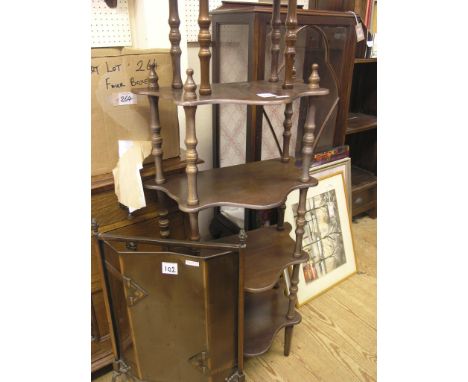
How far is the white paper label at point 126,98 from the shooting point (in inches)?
44.3

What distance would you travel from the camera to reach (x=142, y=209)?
130 cm

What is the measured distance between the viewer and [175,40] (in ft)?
3.62

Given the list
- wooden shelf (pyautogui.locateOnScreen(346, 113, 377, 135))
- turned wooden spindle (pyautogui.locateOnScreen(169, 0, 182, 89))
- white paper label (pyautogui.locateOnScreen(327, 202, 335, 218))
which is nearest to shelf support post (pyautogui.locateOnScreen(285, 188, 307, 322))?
turned wooden spindle (pyautogui.locateOnScreen(169, 0, 182, 89))

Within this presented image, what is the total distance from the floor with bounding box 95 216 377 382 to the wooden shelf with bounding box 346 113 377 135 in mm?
836

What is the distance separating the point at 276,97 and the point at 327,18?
842 mm

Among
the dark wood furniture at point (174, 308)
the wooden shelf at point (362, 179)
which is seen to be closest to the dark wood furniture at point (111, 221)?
the dark wood furniture at point (174, 308)

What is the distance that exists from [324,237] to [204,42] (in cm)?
130

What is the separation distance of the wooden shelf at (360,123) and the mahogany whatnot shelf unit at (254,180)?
0.86m

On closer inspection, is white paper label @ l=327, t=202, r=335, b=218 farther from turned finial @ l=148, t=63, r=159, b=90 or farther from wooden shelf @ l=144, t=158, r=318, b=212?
turned finial @ l=148, t=63, r=159, b=90

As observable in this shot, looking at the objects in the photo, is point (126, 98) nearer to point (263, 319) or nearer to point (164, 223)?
point (164, 223)

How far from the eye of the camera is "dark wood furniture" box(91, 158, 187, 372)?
3.92 feet

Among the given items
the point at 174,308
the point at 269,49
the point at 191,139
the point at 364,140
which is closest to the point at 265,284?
the point at 174,308

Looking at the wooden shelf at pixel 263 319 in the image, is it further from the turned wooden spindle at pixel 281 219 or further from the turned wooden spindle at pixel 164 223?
the turned wooden spindle at pixel 164 223

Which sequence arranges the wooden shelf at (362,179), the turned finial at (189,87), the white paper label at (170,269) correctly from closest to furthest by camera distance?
the turned finial at (189,87) < the white paper label at (170,269) < the wooden shelf at (362,179)
